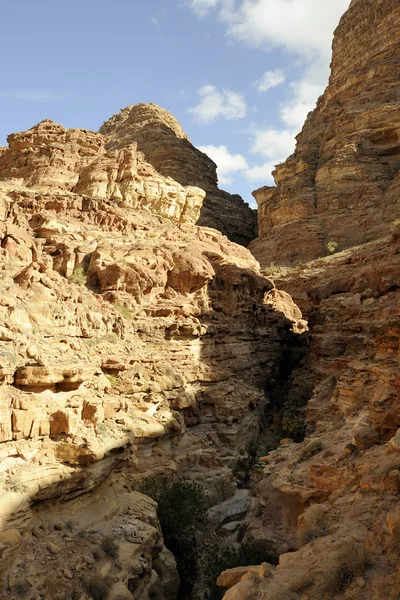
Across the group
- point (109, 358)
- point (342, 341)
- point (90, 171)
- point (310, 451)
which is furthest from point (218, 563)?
point (90, 171)

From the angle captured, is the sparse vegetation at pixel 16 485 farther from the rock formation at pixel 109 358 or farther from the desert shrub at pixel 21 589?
the desert shrub at pixel 21 589

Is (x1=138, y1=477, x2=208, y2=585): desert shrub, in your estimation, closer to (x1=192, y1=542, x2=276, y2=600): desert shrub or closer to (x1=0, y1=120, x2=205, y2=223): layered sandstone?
(x1=192, y1=542, x2=276, y2=600): desert shrub

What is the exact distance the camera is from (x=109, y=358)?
1504 cm

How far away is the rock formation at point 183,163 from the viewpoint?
51.2 m

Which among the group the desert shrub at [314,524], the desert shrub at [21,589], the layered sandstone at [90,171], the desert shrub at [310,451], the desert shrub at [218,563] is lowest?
the desert shrub at [218,563]

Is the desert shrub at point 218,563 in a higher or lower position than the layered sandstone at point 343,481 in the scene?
lower

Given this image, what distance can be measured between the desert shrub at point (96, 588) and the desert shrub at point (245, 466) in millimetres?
8141

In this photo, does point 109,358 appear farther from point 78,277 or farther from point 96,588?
point 96,588

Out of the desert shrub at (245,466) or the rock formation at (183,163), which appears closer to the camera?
the desert shrub at (245,466)

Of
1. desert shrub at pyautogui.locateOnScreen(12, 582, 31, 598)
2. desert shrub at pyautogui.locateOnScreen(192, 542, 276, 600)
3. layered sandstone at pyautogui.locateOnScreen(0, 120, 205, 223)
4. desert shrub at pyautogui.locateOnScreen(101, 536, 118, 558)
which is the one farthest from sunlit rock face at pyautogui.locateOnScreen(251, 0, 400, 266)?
desert shrub at pyautogui.locateOnScreen(12, 582, 31, 598)

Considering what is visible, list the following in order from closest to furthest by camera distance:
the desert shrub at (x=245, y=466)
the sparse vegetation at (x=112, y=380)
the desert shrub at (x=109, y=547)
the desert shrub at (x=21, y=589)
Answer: the desert shrub at (x=21, y=589) → the desert shrub at (x=109, y=547) → the sparse vegetation at (x=112, y=380) → the desert shrub at (x=245, y=466)

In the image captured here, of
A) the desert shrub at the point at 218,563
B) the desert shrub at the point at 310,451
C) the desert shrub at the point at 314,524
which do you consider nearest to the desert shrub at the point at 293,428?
the desert shrub at the point at 310,451

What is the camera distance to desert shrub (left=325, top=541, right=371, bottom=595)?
6309 millimetres

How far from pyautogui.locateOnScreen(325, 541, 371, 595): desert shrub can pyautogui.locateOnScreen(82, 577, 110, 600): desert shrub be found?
534 centimetres
